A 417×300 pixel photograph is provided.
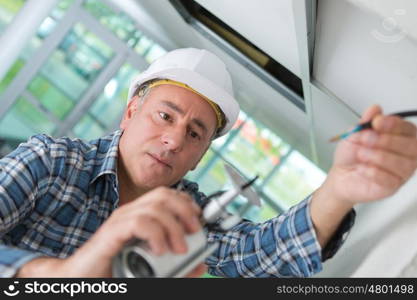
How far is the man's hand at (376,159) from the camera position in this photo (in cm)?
52

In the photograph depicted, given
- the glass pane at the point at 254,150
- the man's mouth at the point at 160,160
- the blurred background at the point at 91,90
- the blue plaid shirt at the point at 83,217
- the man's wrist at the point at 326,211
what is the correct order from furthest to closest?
the glass pane at the point at 254,150, the blurred background at the point at 91,90, the man's mouth at the point at 160,160, the blue plaid shirt at the point at 83,217, the man's wrist at the point at 326,211

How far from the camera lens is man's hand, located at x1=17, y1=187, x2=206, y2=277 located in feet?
1.55

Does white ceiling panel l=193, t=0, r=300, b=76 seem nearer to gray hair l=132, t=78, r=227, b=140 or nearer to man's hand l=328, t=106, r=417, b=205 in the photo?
gray hair l=132, t=78, r=227, b=140

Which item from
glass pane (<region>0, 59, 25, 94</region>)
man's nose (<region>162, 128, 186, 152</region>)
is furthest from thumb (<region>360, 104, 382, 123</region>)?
glass pane (<region>0, 59, 25, 94</region>)

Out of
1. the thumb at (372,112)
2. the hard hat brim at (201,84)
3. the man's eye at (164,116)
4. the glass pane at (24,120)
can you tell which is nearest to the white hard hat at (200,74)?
the hard hat brim at (201,84)

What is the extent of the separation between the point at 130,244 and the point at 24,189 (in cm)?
50

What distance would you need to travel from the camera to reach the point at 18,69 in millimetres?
4125

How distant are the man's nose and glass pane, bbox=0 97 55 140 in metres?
3.99

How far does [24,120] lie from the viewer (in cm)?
468

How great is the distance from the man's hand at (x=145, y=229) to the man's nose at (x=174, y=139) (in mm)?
497

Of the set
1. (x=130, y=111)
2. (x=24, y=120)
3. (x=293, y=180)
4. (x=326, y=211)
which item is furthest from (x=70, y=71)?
(x=326, y=211)

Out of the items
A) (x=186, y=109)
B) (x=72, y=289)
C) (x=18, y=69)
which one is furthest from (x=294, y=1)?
(x=18, y=69)

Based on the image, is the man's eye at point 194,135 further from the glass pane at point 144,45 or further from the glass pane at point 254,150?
the glass pane at point 144,45

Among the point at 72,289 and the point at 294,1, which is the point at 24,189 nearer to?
the point at 72,289
